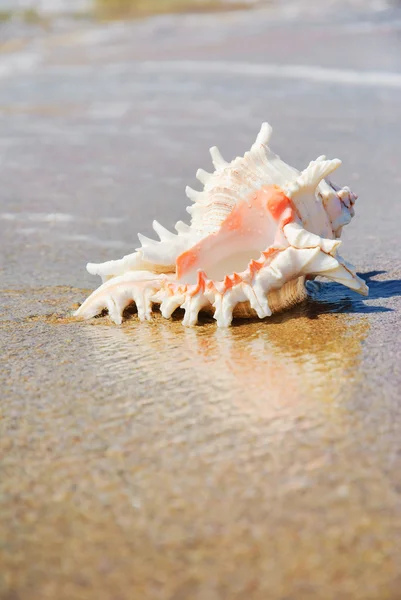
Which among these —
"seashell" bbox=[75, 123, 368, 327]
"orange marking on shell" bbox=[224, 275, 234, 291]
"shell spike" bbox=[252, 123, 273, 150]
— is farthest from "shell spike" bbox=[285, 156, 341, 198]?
"orange marking on shell" bbox=[224, 275, 234, 291]

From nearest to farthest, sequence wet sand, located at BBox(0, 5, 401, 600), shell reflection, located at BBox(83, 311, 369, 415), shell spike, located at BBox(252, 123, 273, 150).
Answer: wet sand, located at BBox(0, 5, 401, 600)
shell reflection, located at BBox(83, 311, 369, 415)
shell spike, located at BBox(252, 123, 273, 150)

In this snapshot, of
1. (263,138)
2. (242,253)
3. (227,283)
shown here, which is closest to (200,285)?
(227,283)

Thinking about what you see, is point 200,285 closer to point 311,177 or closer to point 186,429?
point 311,177

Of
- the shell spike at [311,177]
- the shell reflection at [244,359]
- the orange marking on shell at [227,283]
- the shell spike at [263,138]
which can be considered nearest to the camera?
the shell reflection at [244,359]

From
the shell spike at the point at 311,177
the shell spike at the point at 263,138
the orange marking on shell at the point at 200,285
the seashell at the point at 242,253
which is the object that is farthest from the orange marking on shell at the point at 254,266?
the shell spike at the point at 263,138

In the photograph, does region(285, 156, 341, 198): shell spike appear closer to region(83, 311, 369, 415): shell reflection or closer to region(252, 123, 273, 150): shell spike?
region(252, 123, 273, 150): shell spike

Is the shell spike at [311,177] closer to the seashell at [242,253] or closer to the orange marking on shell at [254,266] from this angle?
the seashell at [242,253]

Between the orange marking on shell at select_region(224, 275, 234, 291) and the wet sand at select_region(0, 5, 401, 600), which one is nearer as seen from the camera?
the wet sand at select_region(0, 5, 401, 600)

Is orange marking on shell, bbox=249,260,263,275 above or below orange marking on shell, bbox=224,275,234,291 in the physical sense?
above
